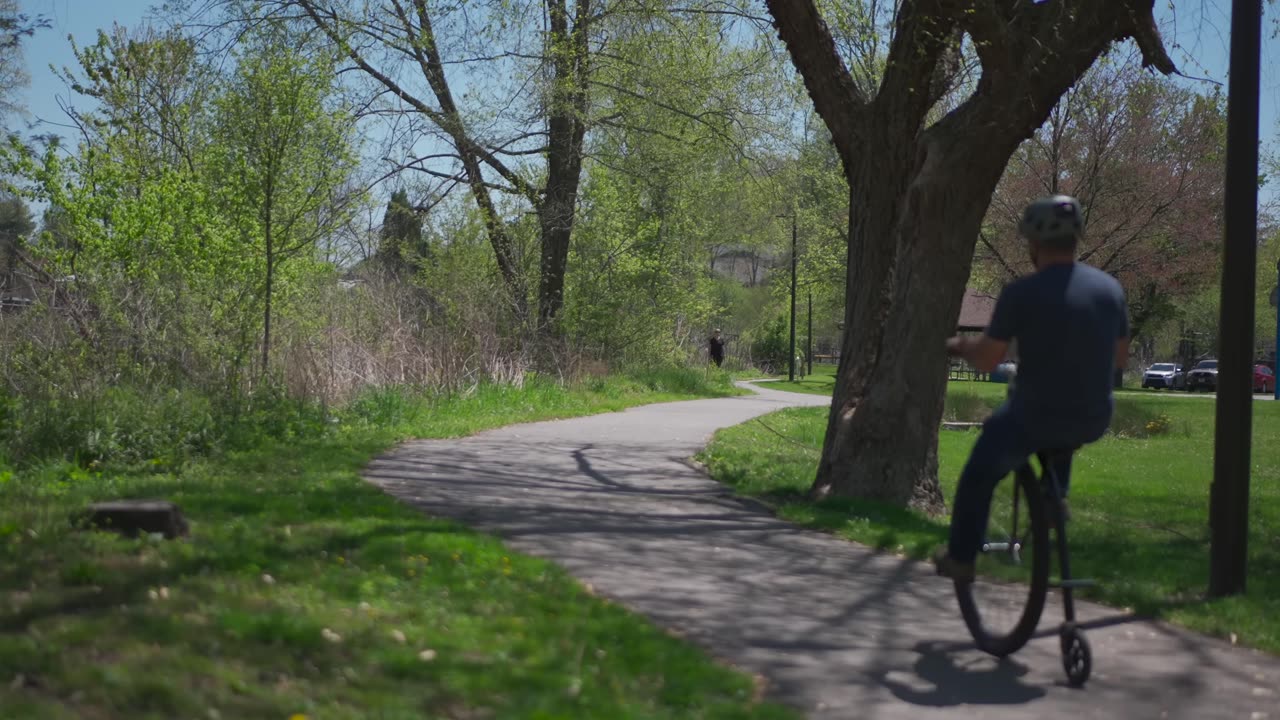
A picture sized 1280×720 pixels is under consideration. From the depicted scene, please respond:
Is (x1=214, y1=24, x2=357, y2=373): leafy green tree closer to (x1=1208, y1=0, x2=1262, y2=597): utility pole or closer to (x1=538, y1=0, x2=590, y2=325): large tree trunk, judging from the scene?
(x1=538, y1=0, x2=590, y2=325): large tree trunk

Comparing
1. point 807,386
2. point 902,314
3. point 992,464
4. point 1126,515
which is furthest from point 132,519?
point 807,386

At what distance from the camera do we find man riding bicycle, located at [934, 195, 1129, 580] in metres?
4.84

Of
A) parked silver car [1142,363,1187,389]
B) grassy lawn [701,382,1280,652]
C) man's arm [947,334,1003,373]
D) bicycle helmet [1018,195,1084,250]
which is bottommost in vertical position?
grassy lawn [701,382,1280,652]

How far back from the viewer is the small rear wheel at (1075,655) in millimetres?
4941

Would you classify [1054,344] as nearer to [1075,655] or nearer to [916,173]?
[1075,655]

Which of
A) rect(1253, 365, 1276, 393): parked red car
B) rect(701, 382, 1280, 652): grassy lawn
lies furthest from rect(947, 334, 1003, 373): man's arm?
rect(1253, 365, 1276, 393): parked red car

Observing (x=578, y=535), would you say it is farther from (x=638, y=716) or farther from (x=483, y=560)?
(x=638, y=716)

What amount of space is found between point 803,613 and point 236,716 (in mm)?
3266

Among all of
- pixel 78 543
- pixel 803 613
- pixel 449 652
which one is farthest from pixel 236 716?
pixel 803 613

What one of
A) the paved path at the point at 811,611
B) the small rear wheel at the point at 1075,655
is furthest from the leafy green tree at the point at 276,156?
the small rear wheel at the point at 1075,655

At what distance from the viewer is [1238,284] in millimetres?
6945

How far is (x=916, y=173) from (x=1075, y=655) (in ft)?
20.5

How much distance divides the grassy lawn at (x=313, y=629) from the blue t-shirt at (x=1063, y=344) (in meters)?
1.63

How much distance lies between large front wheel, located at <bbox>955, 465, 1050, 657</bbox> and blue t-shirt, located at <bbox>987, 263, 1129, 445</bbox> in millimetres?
→ 421
